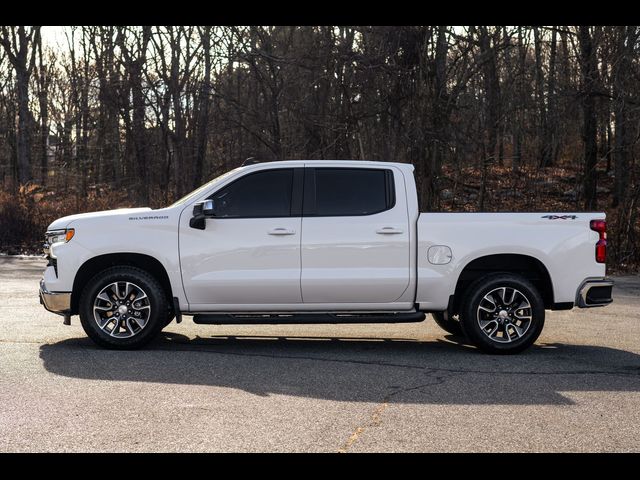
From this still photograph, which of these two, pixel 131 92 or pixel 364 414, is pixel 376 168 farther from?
pixel 131 92

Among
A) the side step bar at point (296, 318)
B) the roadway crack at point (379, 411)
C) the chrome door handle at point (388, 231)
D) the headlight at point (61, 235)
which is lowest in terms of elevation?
the roadway crack at point (379, 411)

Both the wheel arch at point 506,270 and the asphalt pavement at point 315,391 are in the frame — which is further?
the wheel arch at point 506,270

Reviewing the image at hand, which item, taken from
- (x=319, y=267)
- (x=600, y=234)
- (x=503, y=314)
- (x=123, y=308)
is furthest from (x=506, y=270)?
(x=123, y=308)

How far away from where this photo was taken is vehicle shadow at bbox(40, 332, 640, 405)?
7.08 meters

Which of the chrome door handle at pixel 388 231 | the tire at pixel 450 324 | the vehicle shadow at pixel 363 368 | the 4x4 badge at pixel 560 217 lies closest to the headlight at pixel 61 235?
the vehicle shadow at pixel 363 368

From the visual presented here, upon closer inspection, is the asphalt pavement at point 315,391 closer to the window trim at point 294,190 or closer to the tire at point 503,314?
the tire at point 503,314

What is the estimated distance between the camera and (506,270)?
918cm

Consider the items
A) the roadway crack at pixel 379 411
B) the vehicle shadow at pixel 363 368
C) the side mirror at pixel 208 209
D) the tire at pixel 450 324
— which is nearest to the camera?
Result: the roadway crack at pixel 379 411

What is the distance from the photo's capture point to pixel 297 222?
893cm

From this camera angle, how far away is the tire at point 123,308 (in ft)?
29.0

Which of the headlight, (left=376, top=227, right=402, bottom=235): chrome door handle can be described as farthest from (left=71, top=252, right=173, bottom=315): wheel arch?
(left=376, top=227, right=402, bottom=235): chrome door handle

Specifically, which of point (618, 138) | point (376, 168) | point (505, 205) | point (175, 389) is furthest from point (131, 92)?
point (175, 389)

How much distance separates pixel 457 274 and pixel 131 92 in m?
24.4

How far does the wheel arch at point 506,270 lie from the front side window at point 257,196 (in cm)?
202
